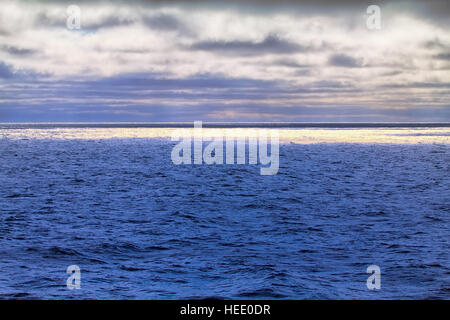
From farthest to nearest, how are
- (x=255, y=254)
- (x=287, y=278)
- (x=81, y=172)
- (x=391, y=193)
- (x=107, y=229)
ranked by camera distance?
1. (x=81, y=172)
2. (x=391, y=193)
3. (x=107, y=229)
4. (x=255, y=254)
5. (x=287, y=278)

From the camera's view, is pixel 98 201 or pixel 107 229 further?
pixel 98 201

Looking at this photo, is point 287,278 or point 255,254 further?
point 255,254

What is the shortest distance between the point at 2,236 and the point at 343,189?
928 inches

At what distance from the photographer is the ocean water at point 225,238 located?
13.3 metres

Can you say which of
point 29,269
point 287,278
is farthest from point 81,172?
point 287,278

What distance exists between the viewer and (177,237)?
19.8m

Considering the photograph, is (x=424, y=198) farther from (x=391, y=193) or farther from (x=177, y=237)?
(x=177, y=237)

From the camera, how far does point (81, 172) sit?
47.5m

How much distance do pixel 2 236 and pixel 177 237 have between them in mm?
6982

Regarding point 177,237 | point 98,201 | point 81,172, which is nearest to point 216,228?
point 177,237

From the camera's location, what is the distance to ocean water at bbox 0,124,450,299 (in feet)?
43.7

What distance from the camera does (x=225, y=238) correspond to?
19.7 metres
